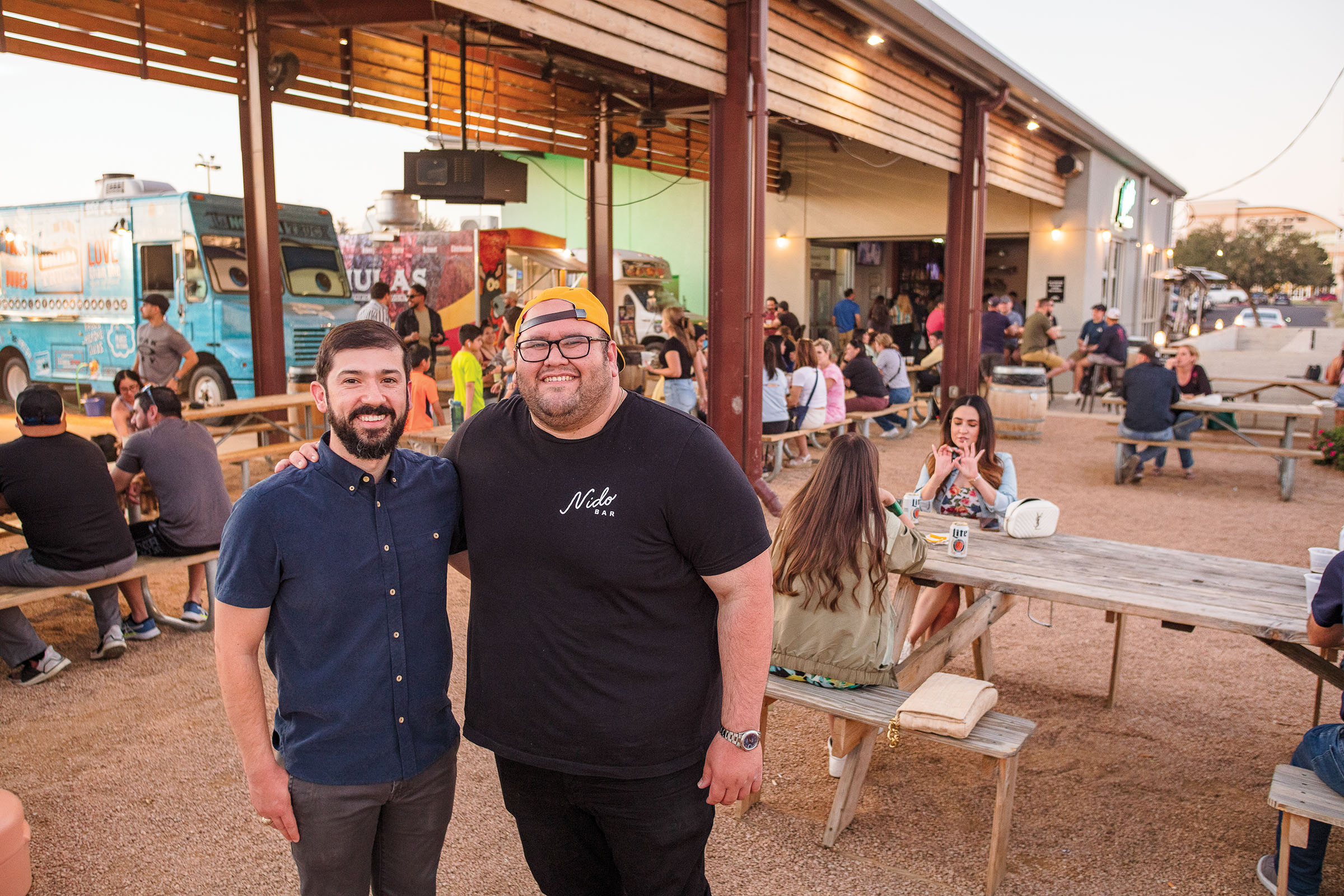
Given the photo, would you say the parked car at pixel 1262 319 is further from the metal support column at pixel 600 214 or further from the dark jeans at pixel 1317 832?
the dark jeans at pixel 1317 832

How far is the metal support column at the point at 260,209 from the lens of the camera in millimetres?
8820

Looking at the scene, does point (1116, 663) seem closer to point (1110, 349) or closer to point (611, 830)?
point (611, 830)

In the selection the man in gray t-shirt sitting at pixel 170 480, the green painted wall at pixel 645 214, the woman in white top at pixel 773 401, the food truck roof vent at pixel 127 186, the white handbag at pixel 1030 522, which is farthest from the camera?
the green painted wall at pixel 645 214

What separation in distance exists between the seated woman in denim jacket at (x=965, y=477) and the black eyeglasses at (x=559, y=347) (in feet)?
9.75

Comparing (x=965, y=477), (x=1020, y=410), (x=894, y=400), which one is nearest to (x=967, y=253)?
(x=1020, y=410)

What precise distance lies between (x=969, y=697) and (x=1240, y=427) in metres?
11.4

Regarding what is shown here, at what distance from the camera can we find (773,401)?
377 inches

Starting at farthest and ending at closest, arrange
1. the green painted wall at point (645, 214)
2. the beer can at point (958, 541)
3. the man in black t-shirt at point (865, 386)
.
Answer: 1. the green painted wall at point (645, 214)
2. the man in black t-shirt at point (865, 386)
3. the beer can at point (958, 541)

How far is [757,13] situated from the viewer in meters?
7.95

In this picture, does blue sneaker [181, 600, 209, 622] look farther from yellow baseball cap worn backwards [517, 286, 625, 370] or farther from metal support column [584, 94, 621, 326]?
metal support column [584, 94, 621, 326]

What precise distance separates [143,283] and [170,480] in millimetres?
8359

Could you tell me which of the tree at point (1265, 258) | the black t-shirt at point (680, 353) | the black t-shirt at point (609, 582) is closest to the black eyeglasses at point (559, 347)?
the black t-shirt at point (609, 582)

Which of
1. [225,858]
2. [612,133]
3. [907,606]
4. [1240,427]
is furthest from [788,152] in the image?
[225,858]

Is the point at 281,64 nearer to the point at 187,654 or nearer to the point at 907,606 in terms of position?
the point at 187,654
